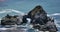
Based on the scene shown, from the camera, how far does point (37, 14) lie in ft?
5.32

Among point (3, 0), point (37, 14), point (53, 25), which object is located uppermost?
point (3, 0)

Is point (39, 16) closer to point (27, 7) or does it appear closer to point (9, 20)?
point (27, 7)

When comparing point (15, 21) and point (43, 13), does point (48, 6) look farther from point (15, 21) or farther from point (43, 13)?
point (15, 21)

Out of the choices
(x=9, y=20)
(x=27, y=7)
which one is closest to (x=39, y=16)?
(x=27, y=7)

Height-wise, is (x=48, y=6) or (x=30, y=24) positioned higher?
(x=48, y=6)

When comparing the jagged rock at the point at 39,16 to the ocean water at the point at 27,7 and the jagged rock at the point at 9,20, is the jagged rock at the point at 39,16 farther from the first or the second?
the jagged rock at the point at 9,20

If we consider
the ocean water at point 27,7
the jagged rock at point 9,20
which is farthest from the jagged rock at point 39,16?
the jagged rock at point 9,20

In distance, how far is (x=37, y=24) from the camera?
5.28ft

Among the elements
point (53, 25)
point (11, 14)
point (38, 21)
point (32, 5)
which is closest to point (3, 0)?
point (11, 14)

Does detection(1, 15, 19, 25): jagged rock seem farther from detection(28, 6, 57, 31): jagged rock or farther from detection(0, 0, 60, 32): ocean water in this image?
detection(28, 6, 57, 31): jagged rock

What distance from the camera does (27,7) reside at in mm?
1623

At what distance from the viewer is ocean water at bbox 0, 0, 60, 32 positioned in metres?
1.62

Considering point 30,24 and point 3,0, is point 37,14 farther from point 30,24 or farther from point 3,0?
point 3,0

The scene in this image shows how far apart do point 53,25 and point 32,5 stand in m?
0.31
